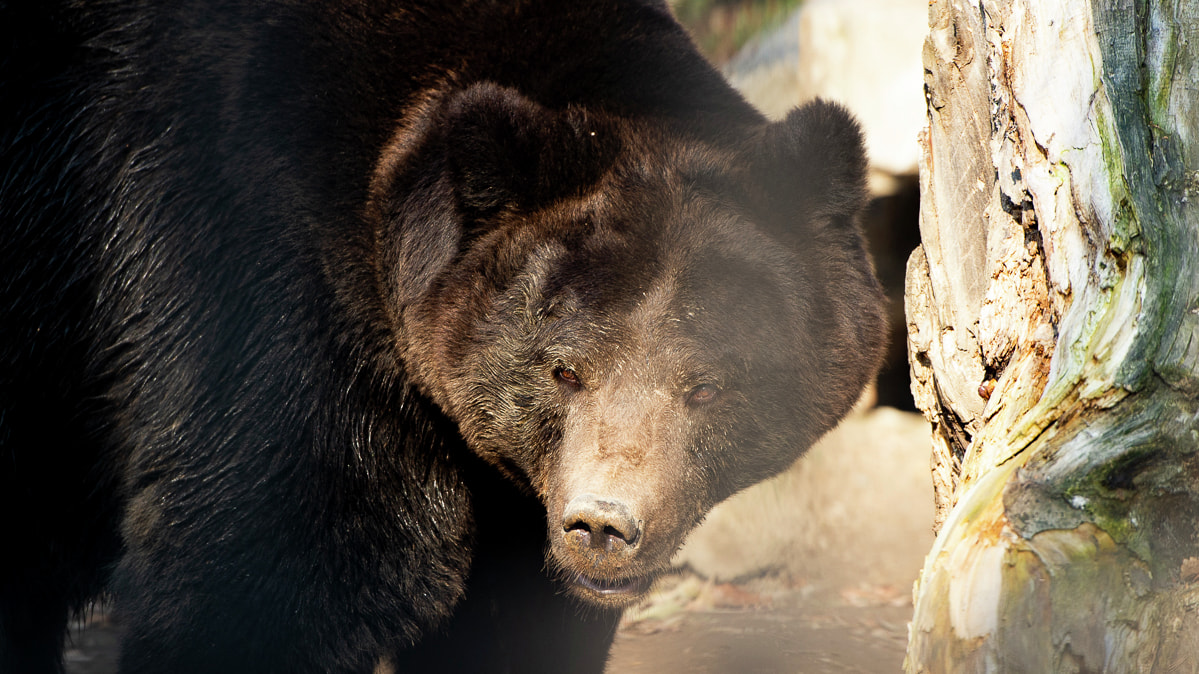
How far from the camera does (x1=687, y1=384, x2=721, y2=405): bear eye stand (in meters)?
3.19

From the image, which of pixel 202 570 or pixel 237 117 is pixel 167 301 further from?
pixel 202 570

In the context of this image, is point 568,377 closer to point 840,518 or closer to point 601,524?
point 601,524

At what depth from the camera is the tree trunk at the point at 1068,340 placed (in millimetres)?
1895

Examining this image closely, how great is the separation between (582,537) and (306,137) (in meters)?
1.58

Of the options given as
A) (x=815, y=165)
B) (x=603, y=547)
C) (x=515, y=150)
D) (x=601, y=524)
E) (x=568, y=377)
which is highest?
(x=815, y=165)

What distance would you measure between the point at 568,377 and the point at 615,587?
0.69m

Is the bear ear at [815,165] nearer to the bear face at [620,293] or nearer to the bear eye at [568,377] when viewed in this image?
the bear face at [620,293]

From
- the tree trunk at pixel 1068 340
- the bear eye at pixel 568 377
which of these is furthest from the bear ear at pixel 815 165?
the bear eye at pixel 568 377

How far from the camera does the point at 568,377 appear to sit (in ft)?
10.5

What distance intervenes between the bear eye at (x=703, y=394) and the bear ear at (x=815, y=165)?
2.13 ft

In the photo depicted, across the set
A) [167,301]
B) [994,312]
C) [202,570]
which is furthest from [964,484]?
[167,301]

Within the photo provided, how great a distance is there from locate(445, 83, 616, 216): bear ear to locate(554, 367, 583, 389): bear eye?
57 centimetres

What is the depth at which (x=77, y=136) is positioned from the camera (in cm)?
340

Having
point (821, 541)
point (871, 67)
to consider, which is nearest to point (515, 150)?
point (871, 67)
